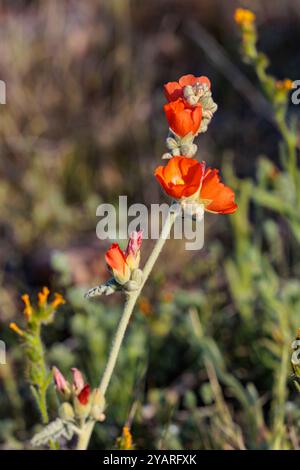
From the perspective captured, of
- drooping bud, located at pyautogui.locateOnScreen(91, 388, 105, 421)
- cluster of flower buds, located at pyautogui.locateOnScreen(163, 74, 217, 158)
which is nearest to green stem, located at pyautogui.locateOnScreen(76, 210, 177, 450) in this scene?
drooping bud, located at pyautogui.locateOnScreen(91, 388, 105, 421)

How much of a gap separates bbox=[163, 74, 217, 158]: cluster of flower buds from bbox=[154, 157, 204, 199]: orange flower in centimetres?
6

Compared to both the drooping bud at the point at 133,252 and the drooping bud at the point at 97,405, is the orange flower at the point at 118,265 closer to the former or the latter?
the drooping bud at the point at 133,252

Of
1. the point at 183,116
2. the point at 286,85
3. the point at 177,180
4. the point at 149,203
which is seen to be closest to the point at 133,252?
the point at 177,180

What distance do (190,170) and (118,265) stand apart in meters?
0.22

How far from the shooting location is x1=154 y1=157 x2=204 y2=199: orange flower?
120cm

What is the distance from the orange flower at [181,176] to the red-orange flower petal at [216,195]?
4cm

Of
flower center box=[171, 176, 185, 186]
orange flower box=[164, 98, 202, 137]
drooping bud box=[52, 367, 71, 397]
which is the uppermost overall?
orange flower box=[164, 98, 202, 137]

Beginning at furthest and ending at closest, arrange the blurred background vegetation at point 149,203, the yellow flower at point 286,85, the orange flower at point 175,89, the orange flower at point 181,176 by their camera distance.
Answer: the blurred background vegetation at point 149,203 < the yellow flower at point 286,85 < the orange flower at point 175,89 < the orange flower at point 181,176

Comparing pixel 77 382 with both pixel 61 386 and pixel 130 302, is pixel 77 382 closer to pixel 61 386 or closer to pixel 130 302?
pixel 61 386

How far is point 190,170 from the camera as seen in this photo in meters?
1.21

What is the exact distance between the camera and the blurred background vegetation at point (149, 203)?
79.9 inches

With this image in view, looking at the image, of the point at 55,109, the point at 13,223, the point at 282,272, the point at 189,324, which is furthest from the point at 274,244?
the point at 55,109

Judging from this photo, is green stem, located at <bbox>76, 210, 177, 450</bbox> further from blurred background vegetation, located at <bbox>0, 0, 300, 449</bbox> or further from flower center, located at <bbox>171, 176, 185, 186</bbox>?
blurred background vegetation, located at <bbox>0, 0, 300, 449</bbox>

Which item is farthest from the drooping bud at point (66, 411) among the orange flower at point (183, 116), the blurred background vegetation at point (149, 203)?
the orange flower at point (183, 116)
